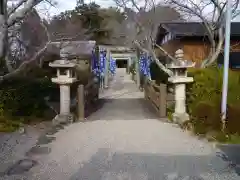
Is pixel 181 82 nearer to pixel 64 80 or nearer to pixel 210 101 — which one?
pixel 210 101

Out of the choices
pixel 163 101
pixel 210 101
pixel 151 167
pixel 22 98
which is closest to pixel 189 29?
pixel 163 101

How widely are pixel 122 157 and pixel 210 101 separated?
3.05 meters

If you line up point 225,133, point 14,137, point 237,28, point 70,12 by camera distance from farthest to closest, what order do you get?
point 70,12 → point 237,28 → point 14,137 → point 225,133

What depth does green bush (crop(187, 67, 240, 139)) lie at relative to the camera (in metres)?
6.21

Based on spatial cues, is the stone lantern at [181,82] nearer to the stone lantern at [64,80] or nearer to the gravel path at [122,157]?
Result: the gravel path at [122,157]

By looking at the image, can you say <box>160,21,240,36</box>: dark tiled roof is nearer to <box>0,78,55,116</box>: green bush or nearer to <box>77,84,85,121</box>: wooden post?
<box>77,84,85,121</box>: wooden post

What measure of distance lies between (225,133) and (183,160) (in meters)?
1.68

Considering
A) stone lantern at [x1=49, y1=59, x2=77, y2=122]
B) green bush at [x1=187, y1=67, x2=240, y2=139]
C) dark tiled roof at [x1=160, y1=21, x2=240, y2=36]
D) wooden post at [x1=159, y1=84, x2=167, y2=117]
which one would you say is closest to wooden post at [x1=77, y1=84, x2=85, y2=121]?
stone lantern at [x1=49, y1=59, x2=77, y2=122]

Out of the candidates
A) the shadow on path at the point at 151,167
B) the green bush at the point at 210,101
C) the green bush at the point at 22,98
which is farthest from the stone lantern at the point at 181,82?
the green bush at the point at 22,98

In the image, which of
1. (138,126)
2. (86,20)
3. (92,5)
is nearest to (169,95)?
(138,126)

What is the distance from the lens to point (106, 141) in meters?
6.21

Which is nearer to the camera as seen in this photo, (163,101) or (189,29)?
(163,101)

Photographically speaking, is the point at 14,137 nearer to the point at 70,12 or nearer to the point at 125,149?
the point at 125,149

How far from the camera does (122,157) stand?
16.7ft
